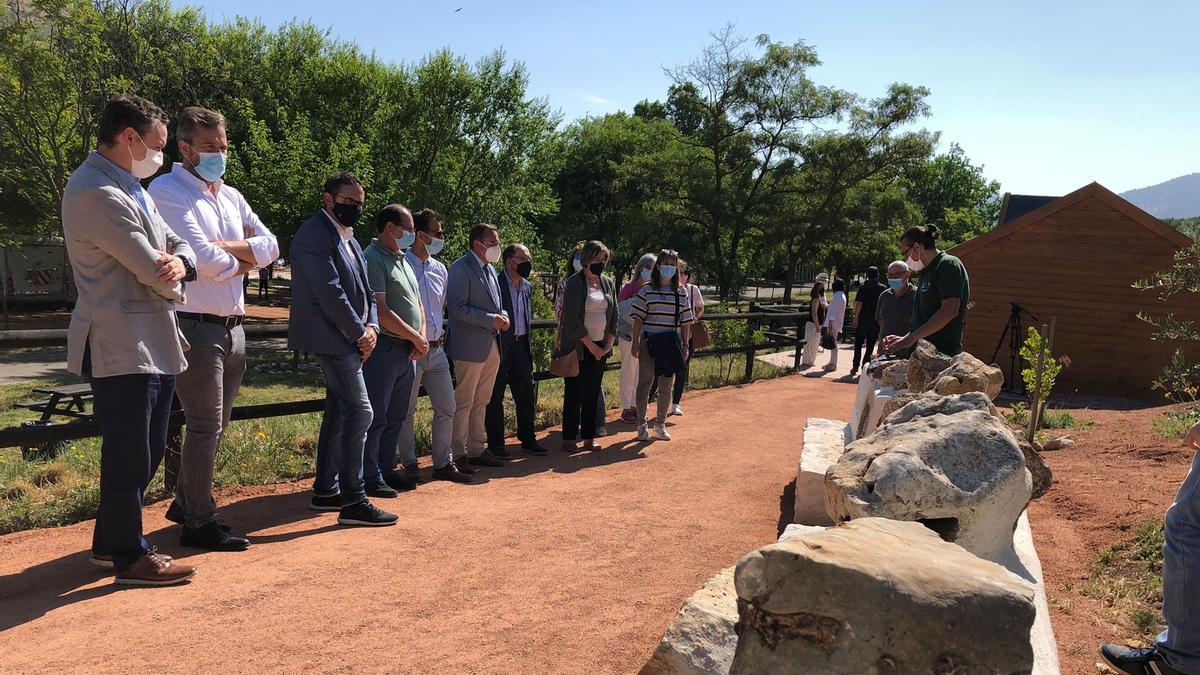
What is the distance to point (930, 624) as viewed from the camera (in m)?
2.08

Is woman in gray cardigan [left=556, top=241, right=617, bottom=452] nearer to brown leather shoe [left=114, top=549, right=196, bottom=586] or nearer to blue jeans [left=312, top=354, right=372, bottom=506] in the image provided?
blue jeans [left=312, top=354, right=372, bottom=506]

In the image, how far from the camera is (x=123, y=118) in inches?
130

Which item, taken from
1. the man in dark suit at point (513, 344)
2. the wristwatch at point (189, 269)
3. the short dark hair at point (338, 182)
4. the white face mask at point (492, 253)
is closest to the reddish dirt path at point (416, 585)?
the man in dark suit at point (513, 344)

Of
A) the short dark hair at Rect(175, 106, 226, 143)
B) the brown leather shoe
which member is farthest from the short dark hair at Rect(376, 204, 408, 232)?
the brown leather shoe

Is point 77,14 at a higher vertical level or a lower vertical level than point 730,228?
higher

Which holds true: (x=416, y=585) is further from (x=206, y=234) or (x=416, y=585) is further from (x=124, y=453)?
(x=206, y=234)

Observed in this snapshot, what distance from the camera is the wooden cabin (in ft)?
44.9

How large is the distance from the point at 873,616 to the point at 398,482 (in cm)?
390

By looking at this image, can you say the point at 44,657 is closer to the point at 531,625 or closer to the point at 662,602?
the point at 531,625

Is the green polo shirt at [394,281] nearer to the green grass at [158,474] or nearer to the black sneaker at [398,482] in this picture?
the black sneaker at [398,482]

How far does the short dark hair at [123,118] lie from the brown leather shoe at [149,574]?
179 centimetres

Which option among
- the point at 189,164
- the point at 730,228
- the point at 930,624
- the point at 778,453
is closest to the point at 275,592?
the point at 189,164

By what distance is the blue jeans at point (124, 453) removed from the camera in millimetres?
3254

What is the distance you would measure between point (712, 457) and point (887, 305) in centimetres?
362
